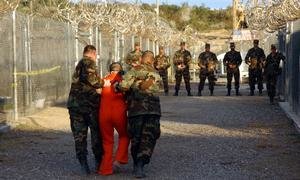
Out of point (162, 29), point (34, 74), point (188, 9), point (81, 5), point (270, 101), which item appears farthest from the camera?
point (188, 9)

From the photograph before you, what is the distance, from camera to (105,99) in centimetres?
1016

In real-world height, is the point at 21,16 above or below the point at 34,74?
above

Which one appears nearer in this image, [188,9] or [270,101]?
[270,101]

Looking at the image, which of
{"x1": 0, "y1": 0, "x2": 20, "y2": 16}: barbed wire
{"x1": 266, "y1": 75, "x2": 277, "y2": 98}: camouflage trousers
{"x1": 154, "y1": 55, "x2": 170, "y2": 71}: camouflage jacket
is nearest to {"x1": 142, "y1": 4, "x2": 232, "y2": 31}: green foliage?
{"x1": 154, "y1": 55, "x2": 170, "y2": 71}: camouflage jacket

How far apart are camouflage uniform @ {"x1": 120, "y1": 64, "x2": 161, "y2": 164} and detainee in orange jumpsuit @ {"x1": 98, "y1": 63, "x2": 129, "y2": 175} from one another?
0.11 metres

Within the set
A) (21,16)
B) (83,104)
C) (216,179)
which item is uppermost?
(21,16)

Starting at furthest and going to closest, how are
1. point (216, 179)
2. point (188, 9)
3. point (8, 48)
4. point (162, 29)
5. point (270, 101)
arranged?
point (188, 9) → point (162, 29) → point (270, 101) → point (8, 48) → point (216, 179)

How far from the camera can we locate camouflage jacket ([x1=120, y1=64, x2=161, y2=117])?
1005 cm

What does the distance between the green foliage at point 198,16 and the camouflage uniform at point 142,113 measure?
73.0m

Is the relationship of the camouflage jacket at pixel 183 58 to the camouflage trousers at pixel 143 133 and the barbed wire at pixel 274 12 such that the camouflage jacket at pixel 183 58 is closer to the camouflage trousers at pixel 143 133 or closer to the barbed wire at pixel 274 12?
the barbed wire at pixel 274 12

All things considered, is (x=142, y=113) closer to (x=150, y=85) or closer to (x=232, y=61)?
(x=150, y=85)

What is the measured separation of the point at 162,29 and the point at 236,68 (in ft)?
46.3

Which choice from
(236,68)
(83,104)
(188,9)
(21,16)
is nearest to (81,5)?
Result: (236,68)

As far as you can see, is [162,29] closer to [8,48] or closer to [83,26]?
[83,26]
